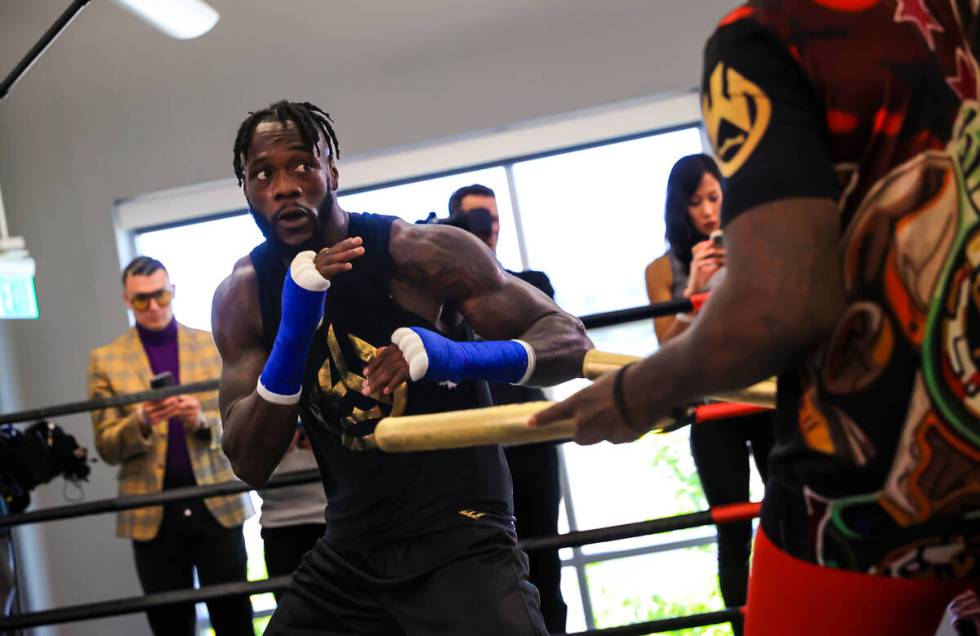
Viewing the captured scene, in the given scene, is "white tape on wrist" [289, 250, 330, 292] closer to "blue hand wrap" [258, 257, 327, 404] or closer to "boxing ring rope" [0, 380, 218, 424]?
"blue hand wrap" [258, 257, 327, 404]

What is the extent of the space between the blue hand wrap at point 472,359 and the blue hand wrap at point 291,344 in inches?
8.7

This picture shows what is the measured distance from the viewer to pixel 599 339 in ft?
16.9

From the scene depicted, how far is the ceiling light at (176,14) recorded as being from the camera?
3234 mm

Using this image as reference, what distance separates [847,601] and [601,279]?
415 centimetres

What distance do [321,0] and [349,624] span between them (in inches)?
151

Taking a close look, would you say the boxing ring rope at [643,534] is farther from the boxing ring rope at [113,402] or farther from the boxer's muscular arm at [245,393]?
the boxer's muscular arm at [245,393]

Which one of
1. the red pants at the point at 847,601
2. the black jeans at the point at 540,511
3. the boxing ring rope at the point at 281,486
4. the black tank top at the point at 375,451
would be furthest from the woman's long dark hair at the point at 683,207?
the red pants at the point at 847,601

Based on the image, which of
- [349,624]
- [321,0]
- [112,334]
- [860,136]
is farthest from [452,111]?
[860,136]

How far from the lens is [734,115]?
98 cm

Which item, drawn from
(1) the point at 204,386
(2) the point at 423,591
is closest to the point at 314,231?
(2) the point at 423,591

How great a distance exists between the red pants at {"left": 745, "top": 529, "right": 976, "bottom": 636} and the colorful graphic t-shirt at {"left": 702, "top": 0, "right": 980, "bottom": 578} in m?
0.02

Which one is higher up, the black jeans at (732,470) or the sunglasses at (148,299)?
the sunglasses at (148,299)

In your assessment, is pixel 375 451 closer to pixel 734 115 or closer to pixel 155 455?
pixel 734 115

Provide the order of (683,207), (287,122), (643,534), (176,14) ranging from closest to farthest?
(287,122) < (643,534) < (683,207) < (176,14)
